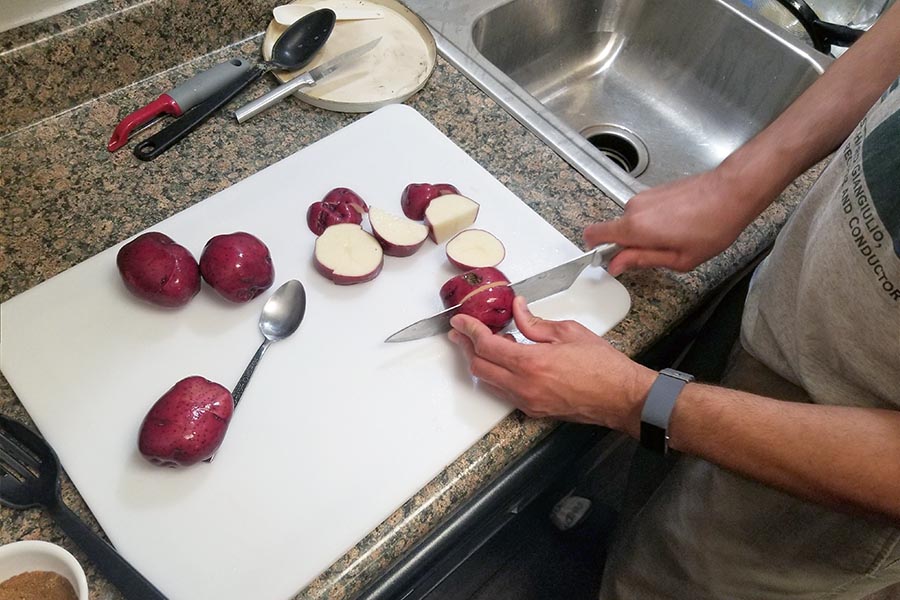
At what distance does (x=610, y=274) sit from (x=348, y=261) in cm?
34

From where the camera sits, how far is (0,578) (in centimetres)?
56

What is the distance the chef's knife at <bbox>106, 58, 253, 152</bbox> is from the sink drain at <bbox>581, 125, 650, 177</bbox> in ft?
2.28

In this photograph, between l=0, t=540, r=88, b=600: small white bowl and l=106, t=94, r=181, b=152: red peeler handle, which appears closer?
l=0, t=540, r=88, b=600: small white bowl

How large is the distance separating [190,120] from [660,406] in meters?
0.73

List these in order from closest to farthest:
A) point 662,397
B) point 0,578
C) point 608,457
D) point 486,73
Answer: point 0,578 → point 662,397 → point 486,73 → point 608,457

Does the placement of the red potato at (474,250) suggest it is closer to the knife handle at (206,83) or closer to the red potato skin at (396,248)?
the red potato skin at (396,248)

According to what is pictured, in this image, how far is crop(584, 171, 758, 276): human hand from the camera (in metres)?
0.80

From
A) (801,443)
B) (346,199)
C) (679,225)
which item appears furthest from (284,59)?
(801,443)

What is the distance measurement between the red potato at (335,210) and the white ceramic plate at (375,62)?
7.8 inches

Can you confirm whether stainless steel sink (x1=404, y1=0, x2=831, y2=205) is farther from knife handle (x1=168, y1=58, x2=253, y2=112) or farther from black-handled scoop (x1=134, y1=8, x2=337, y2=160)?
knife handle (x1=168, y1=58, x2=253, y2=112)

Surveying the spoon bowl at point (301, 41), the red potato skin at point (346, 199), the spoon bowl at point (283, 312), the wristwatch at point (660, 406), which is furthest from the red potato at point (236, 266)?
the wristwatch at point (660, 406)

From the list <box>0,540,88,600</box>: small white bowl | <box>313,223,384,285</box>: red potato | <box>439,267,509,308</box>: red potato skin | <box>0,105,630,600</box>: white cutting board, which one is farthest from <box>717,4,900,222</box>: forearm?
<box>0,540,88,600</box>: small white bowl

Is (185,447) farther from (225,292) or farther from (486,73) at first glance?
(486,73)

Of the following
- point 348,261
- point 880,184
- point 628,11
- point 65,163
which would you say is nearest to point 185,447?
point 348,261
